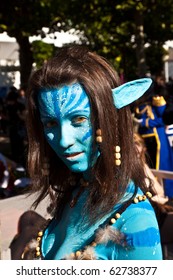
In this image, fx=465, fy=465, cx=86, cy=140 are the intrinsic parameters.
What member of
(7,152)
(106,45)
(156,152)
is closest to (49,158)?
(156,152)

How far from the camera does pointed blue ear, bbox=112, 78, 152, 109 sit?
138 cm

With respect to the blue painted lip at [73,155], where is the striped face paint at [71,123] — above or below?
above

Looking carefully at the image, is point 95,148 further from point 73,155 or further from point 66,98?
point 66,98

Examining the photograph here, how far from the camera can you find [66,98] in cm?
136

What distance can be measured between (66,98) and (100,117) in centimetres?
12

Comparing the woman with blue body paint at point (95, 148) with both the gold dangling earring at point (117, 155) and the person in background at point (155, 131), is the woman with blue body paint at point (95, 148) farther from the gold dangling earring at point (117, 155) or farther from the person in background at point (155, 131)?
the person in background at point (155, 131)

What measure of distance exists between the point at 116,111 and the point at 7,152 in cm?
914

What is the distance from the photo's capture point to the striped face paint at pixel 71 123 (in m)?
1.35

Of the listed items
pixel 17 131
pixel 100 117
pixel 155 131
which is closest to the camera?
pixel 100 117

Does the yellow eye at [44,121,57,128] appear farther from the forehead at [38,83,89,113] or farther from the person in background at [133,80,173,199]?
the person in background at [133,80,173,199]

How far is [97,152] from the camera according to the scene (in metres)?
1.38

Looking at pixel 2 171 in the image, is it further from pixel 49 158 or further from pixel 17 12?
pixel 17 12

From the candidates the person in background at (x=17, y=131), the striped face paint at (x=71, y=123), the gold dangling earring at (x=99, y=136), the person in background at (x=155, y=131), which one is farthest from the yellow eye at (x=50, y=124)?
the person in background at (x=17, y=131)

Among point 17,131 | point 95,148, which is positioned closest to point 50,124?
point 95,148
